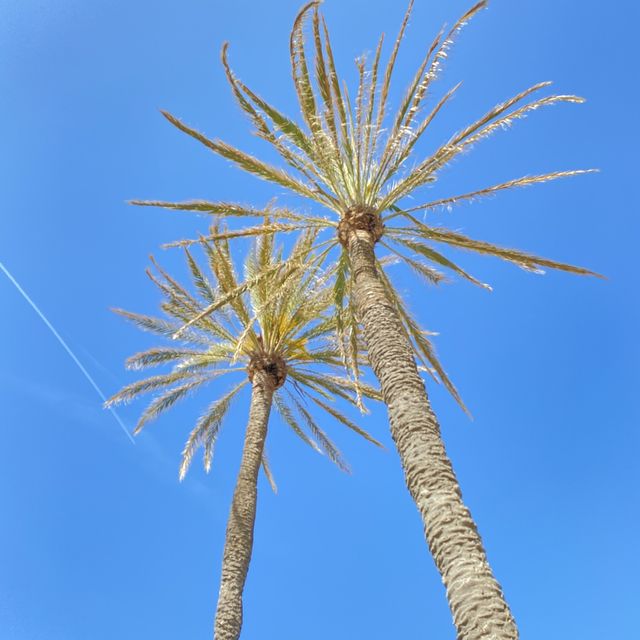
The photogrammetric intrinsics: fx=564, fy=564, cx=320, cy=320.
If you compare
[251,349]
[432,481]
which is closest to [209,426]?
[251,349]

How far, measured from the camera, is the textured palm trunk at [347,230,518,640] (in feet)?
14.6

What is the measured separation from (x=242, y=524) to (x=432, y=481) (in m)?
5.80

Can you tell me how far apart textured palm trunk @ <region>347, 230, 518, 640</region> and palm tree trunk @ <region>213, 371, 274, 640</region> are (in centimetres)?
480

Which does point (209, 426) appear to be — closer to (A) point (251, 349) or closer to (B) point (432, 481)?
(A) point (251, 349)

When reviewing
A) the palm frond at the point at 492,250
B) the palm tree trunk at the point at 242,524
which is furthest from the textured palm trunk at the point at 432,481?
the palm tree trunk at the point at 242,524

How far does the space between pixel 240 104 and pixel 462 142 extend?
379 cm

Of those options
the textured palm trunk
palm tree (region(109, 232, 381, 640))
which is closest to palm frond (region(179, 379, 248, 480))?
palm tree (region(109, 232, 381, 640))

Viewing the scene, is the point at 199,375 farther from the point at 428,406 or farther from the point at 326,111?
the point at 428,406

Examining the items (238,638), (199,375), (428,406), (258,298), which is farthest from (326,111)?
(238,638)

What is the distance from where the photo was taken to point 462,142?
9234mm

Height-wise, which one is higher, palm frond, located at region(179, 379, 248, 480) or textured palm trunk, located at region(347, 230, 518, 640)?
palm frond, located at region(179, 379, 248, 480)

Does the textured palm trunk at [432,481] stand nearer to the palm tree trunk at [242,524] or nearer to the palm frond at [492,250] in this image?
the palm frond at [492,250]

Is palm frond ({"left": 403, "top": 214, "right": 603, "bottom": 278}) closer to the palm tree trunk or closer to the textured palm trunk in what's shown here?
the textured palm trunk

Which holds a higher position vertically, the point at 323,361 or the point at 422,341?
the point at 323,361
